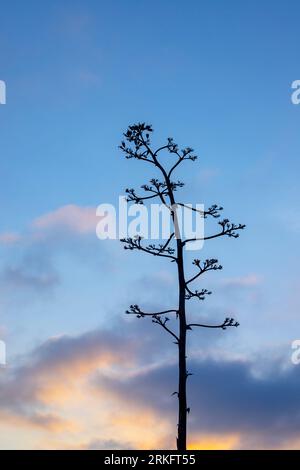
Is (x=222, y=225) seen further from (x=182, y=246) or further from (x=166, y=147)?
(x=166, y=147)
